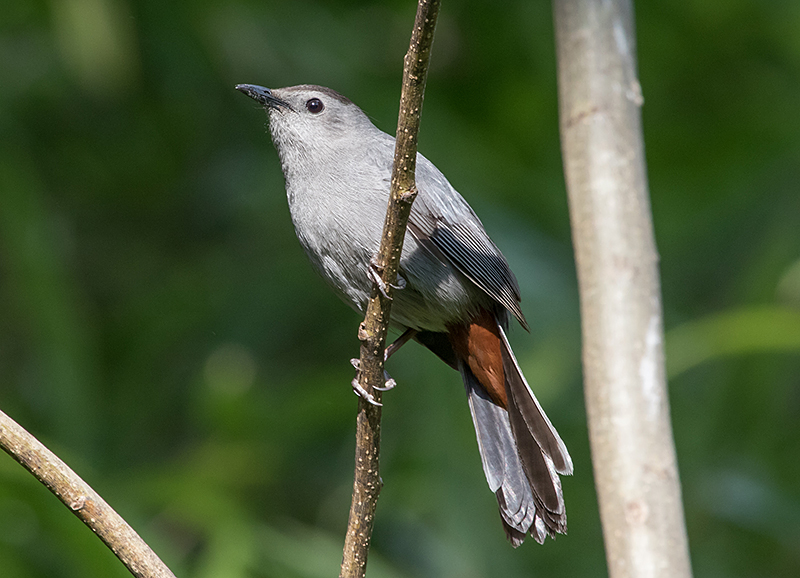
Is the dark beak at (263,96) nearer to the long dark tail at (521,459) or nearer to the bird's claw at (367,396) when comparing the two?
the long dark tail at (521,459)

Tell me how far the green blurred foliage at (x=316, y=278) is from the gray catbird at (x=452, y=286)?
1.23m

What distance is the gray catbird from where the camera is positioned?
297cm

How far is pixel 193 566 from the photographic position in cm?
425

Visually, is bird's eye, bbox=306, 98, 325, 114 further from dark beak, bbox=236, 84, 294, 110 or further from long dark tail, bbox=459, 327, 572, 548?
long dark tail, bbox=459, 327, 572, 548

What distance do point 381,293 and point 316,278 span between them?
126 inches

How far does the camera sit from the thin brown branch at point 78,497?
5.82 ft

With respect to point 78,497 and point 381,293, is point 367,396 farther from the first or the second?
point 78,497

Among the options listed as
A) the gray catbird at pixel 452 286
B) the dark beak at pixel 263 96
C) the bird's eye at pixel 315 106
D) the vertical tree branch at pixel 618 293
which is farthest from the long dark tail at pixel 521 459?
the dark beak at pixel 263 96

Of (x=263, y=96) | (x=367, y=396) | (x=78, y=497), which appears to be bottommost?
(x=78, y=497)

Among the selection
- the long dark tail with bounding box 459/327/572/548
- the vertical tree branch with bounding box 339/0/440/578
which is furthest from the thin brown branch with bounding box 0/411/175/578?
the long dark tail with bounding box 459/327/572/548

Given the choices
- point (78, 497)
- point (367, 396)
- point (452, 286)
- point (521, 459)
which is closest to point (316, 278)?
point (452, 286)

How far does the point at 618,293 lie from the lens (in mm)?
2924

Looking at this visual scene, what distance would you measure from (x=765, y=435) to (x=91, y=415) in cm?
353

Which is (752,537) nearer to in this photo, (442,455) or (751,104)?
(442,455)
